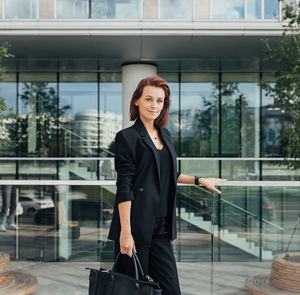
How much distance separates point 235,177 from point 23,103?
7632mm

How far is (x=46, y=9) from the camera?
12.2m

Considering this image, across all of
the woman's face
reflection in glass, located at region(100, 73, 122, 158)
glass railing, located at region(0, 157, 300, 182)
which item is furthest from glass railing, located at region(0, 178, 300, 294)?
reflection in glass, located at region(100, 73, 122, 158)

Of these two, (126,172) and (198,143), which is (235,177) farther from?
(126,172)

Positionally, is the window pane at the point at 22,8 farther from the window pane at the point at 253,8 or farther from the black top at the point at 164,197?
the black top at the point at 164,197

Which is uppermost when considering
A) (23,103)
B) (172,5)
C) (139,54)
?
(172,5)

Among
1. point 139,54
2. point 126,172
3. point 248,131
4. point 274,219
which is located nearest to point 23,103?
point 139,54

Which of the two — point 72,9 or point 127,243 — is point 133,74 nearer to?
point 72,9

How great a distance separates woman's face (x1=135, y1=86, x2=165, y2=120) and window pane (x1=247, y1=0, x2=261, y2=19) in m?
9.96

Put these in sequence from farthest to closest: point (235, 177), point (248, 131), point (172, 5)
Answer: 1. point (248, 131)
2. point (235, 177)
3. point (172, 5)

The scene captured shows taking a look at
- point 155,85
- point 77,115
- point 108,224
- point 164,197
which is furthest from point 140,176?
point 77,115

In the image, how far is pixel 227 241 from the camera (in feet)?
15.4

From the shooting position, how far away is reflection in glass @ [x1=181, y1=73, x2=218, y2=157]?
15.7 meters

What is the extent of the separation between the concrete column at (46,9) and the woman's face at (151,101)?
9.98 metres

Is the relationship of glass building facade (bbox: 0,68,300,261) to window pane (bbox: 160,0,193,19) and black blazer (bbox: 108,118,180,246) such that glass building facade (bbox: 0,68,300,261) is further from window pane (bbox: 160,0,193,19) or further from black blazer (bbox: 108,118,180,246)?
black blazer (bbox: 108,118,180,246)
